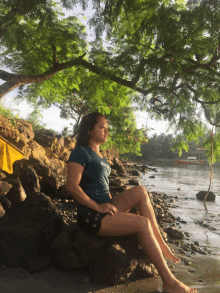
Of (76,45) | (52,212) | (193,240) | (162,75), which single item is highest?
(76,45)

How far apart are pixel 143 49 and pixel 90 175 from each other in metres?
3.72

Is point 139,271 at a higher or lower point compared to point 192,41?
lower

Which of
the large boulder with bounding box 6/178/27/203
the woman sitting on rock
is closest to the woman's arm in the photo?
the woman sitting on rock

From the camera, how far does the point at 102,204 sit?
2.37 meters

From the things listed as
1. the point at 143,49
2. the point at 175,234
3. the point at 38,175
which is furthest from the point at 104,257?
the point at 143,49

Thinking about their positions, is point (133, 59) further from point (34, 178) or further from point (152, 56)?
point (34, 178)

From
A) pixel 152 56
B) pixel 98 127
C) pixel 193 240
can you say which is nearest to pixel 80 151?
pixel 98 127

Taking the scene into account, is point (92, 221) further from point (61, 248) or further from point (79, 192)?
point (61, 248)

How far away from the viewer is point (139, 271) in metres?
2.52

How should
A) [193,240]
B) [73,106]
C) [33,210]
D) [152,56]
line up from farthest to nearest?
[73,106] < [152,56] < [193,240] < [33,210]

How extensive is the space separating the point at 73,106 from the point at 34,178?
13.6m

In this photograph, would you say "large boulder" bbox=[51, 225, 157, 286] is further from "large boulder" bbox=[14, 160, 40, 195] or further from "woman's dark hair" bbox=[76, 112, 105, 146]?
"large boulder" bbox=[14, 160, 40, 195]

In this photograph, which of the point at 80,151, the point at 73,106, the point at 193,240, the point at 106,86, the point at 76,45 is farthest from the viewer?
the point at 73,106

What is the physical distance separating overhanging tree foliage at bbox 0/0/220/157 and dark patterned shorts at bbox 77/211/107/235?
9.95 feet
